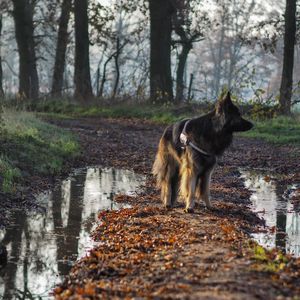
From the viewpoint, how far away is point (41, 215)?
9555mm

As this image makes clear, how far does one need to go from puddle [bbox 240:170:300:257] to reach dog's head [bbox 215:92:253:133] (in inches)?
55.3

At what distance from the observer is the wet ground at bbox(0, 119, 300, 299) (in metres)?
5.44

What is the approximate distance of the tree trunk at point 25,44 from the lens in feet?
113

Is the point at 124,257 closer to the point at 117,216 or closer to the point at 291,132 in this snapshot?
the point at 117,216

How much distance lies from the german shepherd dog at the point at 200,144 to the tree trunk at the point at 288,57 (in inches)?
588

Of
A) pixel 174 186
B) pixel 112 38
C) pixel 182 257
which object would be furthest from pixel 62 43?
pixel 182 257

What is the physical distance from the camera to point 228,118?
9.34m

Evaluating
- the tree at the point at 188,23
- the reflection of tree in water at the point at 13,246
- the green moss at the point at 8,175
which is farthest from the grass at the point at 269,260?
the tree at the point at 188,23

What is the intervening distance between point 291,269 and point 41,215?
186 inches

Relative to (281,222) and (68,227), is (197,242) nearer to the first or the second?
(68,227)

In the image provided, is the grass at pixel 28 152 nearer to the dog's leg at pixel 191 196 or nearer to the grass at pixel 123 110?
the dog's leg at pixel 191 196

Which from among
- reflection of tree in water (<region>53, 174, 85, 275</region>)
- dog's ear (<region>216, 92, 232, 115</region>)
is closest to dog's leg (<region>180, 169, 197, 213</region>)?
dog's ear (<region>216, 92, 232, 115</region>)

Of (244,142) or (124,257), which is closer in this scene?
(124,257)

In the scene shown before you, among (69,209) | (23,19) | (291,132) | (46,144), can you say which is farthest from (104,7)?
(69,209)
